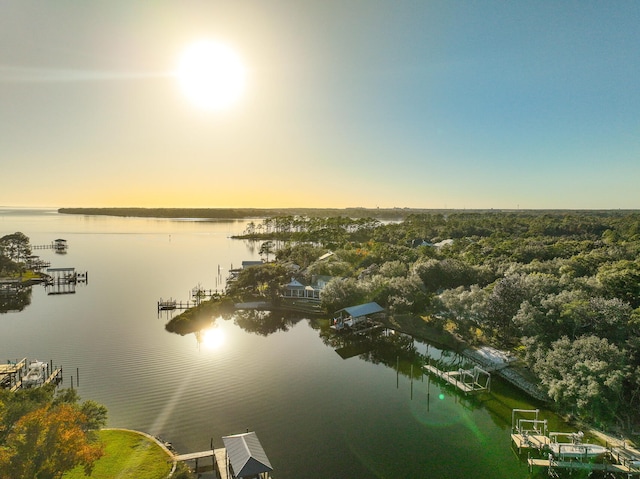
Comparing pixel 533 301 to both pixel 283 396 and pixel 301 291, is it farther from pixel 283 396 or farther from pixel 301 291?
pixel 301 291

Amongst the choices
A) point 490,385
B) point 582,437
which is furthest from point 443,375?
point 582,437

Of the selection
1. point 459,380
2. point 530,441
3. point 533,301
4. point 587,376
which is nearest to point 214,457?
point 530,441

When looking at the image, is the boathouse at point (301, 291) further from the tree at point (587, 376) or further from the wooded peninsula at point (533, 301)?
the tree at point (587, 376)

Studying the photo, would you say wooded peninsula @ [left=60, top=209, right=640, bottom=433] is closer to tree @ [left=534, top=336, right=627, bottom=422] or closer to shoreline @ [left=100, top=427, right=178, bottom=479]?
tree @ [left=534, top=336, right=627, bottom=422]

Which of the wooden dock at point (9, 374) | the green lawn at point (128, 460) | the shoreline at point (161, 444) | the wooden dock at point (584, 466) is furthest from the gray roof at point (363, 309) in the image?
the wooden dock at point (9, 374)

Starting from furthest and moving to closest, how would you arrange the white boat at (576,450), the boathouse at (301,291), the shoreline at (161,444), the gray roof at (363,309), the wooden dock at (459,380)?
1. the boathouse at (301,291)
2. the gray roof at (363,309)
3. the wooden dock at (459,380)
4. the white boat at (576,450)
5. the shoreline at (161,444)

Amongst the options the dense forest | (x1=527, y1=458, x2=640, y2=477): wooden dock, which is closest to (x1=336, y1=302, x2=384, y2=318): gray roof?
the dense forest

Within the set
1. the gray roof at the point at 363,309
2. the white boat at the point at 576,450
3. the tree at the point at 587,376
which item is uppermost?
the tree at the point at 587,376

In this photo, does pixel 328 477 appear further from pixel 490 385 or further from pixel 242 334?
pixel 242 334
